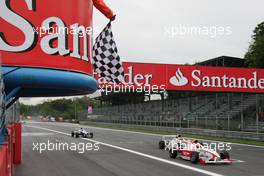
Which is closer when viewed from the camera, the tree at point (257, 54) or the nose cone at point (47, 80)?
the nose cone at point (47, 80)

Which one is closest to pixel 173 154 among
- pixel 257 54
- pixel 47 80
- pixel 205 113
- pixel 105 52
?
pixel 105 52

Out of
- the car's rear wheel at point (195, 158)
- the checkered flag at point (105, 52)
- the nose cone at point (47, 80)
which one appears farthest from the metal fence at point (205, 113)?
the nose cone at point (47, 80)

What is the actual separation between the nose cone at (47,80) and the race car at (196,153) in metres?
8.31

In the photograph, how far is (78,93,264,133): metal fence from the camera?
32469mm

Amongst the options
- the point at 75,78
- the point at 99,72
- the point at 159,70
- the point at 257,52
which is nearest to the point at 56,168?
the point at 99,72

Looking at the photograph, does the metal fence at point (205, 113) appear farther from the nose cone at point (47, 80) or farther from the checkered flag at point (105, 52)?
the nose cone at point (47, 80)

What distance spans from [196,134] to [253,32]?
804 inches

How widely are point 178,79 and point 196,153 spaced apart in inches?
426

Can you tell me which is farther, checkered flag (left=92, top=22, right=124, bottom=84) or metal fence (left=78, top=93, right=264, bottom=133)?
metal fence (left=78, top=93, right=264, bottom=133)

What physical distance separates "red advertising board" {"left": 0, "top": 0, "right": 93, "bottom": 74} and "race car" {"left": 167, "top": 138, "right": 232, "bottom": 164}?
864cm

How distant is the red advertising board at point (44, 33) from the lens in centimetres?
641

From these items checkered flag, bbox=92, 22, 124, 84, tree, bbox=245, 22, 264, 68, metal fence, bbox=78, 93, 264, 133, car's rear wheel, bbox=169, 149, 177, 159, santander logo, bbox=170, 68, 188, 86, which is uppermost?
tree, bbox=245, 22, 264, 68

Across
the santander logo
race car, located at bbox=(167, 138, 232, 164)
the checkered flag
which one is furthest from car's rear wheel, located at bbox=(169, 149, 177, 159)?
the santander logo

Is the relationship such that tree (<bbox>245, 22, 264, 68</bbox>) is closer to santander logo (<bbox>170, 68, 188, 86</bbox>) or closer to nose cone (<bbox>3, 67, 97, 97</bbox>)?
santander logo (<bbox>170, 68, 188, 86</bbox>)
